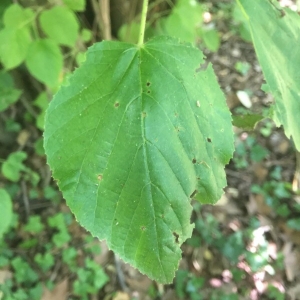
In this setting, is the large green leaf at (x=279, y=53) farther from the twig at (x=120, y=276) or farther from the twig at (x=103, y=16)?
the twig at (x=120, y=276)

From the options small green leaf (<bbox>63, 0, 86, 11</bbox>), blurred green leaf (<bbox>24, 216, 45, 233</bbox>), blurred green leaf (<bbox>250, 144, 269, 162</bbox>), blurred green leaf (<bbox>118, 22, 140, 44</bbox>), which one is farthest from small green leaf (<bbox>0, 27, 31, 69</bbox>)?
blurred green leaf (<bbox>250, 144, 269, 162</bbox>)

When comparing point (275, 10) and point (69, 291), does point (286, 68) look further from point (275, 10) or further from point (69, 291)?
point (69, 291)

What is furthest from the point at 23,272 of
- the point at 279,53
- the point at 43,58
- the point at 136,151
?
the point at 279,53

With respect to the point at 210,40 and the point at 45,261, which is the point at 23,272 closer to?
the point at 45,261

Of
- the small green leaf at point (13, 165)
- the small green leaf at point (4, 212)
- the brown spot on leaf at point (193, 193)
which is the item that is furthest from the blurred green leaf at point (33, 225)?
the brown spot on leaf at point (193, 193)

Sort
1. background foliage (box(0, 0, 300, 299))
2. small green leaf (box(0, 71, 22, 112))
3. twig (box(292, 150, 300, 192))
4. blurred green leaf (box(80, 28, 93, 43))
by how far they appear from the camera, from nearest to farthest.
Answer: blurred green leaf (box(80, 28, 93, 43)), small green leaf (box(0, 71, 22, 112)), background foliage (box(0, 0, 300, 299)), twig (box(292, 150, 300, 192))

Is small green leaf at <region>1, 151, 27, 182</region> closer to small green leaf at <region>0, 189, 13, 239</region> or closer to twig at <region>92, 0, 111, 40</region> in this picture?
small green leaf at <region>0, 189, 13, 239</region>

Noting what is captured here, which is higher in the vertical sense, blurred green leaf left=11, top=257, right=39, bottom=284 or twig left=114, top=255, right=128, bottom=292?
twig left=114, top=255, right=128, bottom=292
